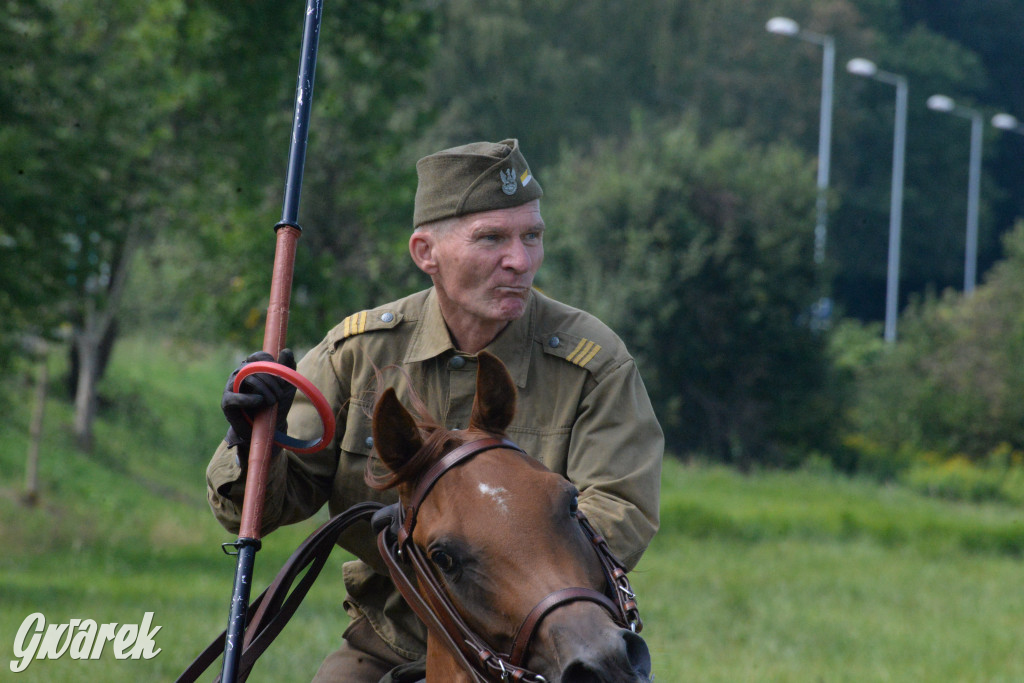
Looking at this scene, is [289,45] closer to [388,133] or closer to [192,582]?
[388,133]

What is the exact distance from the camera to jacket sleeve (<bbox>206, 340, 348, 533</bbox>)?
3.73 m

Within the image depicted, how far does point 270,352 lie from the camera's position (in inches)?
139

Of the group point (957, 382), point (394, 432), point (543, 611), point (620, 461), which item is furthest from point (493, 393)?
point (957, 382)

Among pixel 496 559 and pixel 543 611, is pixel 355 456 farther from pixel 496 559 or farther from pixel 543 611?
pixel 543 611

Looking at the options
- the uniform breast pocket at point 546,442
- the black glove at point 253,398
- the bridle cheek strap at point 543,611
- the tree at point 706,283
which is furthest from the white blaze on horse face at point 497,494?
the tree at point 706,283

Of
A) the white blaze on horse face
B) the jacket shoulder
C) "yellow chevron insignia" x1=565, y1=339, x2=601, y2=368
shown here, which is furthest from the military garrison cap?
the white blaze on horse face

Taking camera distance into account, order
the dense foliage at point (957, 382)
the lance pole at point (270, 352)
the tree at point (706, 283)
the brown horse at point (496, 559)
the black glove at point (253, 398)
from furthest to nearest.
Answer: the dense foliage at point (957, 382), the tree at point (706, 283), the lance pole at point (270, 352), the black glove at point (253, 398), the brown horse at point (496, 559)

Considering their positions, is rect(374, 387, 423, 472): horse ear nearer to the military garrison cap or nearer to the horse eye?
the horse eye

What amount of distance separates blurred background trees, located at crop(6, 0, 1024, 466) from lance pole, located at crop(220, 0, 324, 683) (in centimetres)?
821

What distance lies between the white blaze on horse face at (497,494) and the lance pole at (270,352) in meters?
0.89

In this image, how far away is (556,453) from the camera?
150 inches

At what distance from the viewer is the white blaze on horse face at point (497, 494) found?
9.01 ft

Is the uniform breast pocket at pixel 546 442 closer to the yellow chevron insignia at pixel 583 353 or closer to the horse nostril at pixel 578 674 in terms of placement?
the yellow chevron insignia at pixel 583 353

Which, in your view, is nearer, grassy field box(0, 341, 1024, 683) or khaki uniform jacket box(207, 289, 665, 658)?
khaki uniform jacket box(207, 289, 665, 658)
